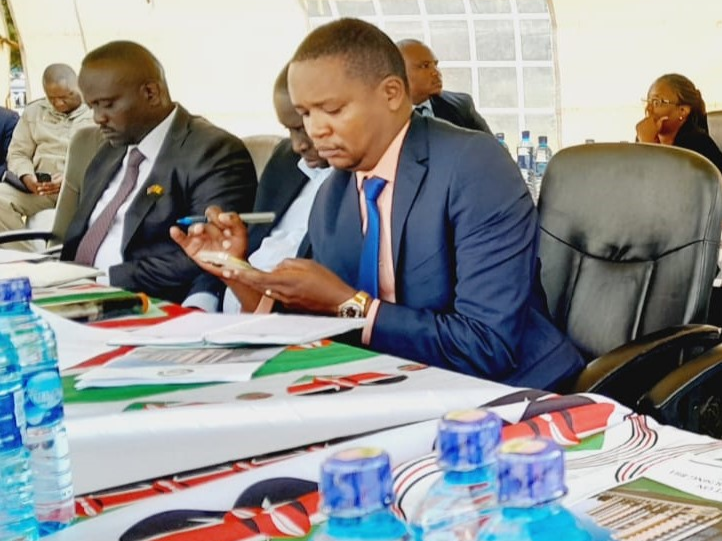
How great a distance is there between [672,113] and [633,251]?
2.76 metres

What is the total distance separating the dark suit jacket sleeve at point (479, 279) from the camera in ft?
5.12

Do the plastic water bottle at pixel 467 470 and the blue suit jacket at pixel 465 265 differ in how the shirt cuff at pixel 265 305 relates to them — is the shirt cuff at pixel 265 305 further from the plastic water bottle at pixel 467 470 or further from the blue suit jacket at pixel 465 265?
the plastic water bottle at pixel 467 470

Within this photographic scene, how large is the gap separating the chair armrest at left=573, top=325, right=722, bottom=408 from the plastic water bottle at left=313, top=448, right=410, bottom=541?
3.67 ft

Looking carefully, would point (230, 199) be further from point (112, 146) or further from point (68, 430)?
point (68, 430)

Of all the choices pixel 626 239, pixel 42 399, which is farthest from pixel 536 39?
pixel 42 399

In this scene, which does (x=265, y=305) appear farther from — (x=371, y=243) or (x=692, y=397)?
(x=692, y=397)

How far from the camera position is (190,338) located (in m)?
1.43

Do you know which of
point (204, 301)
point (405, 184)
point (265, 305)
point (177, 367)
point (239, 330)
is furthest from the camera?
point (204, 301)

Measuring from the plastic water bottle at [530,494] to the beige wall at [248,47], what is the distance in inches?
231

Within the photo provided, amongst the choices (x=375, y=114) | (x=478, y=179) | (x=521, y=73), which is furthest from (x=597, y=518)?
(x=521, y=73)

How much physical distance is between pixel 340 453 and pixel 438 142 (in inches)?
49.1

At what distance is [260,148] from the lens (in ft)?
9.80

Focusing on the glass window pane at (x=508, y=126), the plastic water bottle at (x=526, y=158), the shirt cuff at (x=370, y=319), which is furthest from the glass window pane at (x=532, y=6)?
the shirt cuff at (x=370, y=319)

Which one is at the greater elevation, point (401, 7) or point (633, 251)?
point (401, 7)
